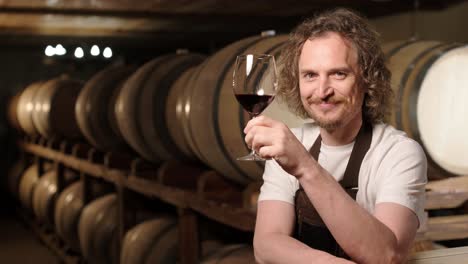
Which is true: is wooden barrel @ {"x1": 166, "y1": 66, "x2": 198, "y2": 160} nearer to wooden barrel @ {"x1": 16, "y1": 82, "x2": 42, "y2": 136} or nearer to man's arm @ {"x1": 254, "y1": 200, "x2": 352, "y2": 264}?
man's arm @ {"x1": 254, "y1": 200, "x2": 352, "y2": 264}

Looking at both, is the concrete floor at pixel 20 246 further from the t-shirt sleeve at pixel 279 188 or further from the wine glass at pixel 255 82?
the wine glass at pixel 255 82

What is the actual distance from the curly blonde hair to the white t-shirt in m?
0.06

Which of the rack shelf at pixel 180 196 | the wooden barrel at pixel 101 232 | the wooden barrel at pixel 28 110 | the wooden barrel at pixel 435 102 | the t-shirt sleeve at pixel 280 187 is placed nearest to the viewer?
the t-shirt sleeve at pixel 280 187

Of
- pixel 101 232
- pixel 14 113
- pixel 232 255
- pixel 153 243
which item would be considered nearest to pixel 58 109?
pixel 101 232

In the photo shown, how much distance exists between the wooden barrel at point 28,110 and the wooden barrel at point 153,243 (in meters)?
3.92

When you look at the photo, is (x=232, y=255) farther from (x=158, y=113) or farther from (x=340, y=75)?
(x=340, y=75)

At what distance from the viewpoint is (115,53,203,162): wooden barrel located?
4113 mm

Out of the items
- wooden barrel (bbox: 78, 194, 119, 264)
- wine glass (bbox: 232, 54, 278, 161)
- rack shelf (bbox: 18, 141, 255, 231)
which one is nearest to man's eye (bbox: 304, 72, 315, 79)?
wine glass (bbox: 232, 54, 278, 161)

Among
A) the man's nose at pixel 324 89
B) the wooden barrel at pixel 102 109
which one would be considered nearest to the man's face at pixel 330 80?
the man's nose at pixel 324 89

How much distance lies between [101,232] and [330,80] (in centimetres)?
360

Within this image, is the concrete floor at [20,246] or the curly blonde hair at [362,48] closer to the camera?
the curly blonde hair at [362,48]

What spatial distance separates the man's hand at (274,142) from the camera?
4.66 feet

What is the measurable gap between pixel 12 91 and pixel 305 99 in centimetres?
1044

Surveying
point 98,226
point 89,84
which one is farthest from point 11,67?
point 98,226
